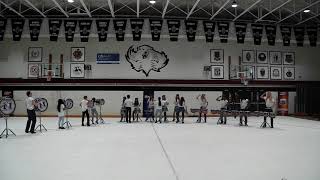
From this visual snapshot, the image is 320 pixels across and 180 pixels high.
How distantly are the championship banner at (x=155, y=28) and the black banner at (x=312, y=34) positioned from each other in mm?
10679

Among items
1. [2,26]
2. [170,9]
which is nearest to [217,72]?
[170,9]

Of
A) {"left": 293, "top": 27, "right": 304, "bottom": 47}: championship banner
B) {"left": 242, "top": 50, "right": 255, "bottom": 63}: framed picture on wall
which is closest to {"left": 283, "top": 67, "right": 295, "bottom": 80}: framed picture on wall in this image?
{"left": 293, "top": 27, "right": 304, "bottom": 47}: championship banner

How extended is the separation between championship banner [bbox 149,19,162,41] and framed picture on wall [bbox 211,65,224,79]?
179 inches

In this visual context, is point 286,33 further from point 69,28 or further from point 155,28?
point 69,28

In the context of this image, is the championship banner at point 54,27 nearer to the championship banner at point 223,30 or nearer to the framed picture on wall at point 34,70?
the framed picture on wall at point 34,70

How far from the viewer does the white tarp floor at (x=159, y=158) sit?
550cm

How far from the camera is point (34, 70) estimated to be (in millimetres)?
21609

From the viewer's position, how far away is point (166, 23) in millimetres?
21828

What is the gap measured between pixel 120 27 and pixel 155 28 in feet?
7.77

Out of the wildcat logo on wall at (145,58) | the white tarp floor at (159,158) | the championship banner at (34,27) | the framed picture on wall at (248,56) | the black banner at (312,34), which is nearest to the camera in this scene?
the white tarp floor at (159,158)

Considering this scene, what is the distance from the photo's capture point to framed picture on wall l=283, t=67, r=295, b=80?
2302cm

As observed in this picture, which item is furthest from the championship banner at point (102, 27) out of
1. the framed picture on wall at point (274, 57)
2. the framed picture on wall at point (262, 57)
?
the framed picture on wall at point (274, 57)

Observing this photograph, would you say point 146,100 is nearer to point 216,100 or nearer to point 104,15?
point 216,100

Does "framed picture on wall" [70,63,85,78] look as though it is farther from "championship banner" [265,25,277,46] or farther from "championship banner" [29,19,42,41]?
"championship banner" [265,25,277,46]
